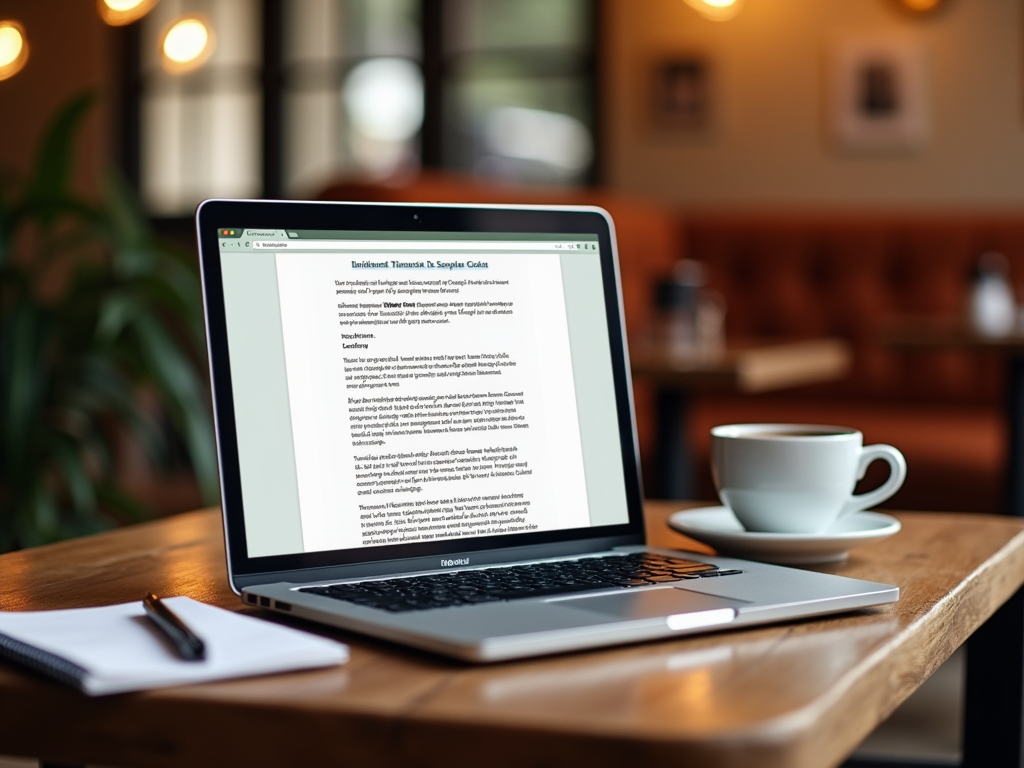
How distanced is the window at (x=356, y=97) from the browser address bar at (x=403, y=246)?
13.1 feet

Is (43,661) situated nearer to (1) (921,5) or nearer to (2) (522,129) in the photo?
(1) (921,5)

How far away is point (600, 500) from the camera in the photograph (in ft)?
2.86

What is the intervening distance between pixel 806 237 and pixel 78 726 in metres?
3.79

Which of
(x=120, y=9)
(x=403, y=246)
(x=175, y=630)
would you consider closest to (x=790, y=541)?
(x=403, y=246)

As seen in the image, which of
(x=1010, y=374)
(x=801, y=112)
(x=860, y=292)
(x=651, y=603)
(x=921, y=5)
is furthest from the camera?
(x=801, y=112)

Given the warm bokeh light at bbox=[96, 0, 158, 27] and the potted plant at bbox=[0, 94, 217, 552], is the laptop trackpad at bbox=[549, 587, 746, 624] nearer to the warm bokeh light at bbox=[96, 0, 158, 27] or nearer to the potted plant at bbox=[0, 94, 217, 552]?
the potted plant at bbox=[0, 94, 217, 552]

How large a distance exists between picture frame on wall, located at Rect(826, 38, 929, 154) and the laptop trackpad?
4.02 meters

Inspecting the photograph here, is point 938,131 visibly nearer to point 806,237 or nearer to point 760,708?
point 806,237

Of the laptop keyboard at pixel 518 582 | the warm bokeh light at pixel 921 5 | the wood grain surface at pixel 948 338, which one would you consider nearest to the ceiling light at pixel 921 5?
the warm bokeh light at pixel 921 5

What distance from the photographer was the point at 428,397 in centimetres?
81

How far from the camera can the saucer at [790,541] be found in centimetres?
85

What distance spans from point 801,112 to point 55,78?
11.4 ft

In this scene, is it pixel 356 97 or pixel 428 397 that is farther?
pixel 356 97

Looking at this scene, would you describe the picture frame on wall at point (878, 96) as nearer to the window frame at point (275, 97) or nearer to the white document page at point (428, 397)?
the window frame at point (275, 97)
